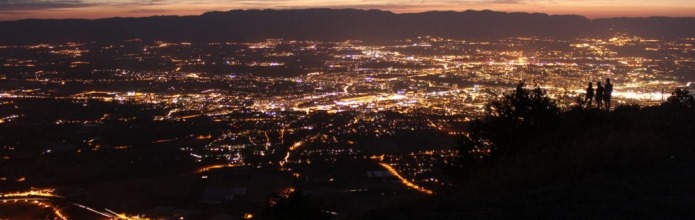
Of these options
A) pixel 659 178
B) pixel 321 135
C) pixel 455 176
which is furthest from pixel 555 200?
pixel 321 135

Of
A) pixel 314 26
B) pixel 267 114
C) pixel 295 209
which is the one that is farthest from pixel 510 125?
pixel 314 26

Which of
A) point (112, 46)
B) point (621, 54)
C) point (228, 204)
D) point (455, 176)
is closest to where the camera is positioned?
point (455, 176)

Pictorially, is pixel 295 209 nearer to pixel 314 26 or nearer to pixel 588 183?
pixel 588 183

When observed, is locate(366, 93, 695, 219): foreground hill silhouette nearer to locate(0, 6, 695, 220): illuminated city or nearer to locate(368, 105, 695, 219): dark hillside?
locate(368, 105, 695, 219): dark hillside

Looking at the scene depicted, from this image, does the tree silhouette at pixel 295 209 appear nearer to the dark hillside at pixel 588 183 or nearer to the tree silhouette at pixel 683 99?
the dark hillside at pixel 588 183

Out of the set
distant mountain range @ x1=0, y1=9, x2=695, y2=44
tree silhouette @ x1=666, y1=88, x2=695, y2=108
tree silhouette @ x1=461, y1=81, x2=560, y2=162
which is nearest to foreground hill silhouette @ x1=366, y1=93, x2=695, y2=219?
tree silhouette @ x1=461, y1=81, x2=560, y2=162

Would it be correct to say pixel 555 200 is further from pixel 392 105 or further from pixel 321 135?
pixel 392 105

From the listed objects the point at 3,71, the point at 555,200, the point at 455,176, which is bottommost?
the point at 3,71

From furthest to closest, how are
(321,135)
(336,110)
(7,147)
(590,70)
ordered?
(590,70), (336,110), (321,135), (7,147)
